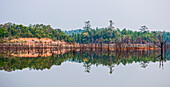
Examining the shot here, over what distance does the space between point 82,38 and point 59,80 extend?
7138 centimetres

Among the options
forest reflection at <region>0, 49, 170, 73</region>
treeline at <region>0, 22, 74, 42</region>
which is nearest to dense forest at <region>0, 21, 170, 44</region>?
treeline at <region>0, 22, 74, 42</region>

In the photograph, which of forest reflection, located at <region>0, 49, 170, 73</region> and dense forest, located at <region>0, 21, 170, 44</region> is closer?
forest reflection, located at <region>0, 49, 170, 73</region>

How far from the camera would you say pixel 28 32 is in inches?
3430

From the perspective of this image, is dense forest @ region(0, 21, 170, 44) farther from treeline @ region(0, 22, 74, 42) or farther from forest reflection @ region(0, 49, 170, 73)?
forest reflection @ region(0, 49, 170, 73)

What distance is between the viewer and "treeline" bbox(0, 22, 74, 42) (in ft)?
272

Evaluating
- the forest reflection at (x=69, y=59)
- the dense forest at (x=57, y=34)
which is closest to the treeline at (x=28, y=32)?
the dense forest at (x=57, y=34)

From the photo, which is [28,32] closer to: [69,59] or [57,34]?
[57,34]

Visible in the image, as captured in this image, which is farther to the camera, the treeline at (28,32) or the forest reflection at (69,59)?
the treeline at (28,32)

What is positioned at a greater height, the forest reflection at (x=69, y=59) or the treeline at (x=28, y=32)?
the treeline at (x=28, y=32)

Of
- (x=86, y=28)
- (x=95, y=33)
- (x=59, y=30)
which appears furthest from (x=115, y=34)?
(x=59, y=30)

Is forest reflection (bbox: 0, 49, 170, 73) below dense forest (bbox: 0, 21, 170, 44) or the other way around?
below

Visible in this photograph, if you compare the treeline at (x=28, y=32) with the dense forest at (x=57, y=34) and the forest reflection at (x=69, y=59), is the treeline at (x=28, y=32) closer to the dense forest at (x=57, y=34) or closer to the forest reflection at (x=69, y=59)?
the dense forest at (x=57, y=34)

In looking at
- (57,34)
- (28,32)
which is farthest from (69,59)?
(57,34)

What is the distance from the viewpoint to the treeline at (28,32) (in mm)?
82875
